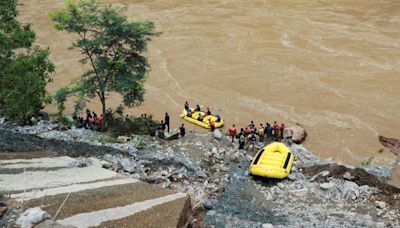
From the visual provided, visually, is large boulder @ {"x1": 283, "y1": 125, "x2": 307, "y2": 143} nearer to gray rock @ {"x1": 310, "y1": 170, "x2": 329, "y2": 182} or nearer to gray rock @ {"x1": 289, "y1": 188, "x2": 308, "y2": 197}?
gray rock @ {"x1": 310, "y1": 170, "x2": 329, "y2": 182}

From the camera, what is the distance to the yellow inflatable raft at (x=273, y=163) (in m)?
16.8

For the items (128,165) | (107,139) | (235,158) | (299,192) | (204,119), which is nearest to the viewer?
(128,165)

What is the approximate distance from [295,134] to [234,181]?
7626 millimetres

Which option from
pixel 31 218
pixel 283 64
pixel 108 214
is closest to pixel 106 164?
pixel 108 214

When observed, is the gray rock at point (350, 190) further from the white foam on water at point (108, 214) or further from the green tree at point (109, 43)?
the green tree at point (109, 43)

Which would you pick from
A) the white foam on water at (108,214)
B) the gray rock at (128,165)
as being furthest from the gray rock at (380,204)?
the white foam on water at (108,214)

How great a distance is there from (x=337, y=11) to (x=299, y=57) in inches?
519

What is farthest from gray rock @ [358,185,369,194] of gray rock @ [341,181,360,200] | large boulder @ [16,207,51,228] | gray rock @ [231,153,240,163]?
large boulder @ [16,207,51,228]

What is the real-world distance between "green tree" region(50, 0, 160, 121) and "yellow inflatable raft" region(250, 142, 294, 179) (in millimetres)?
6130

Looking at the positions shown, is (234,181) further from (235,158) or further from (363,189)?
(363,189)

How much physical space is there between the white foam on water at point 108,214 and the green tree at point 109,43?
1150 cm

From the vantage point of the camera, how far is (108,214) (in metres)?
7.45

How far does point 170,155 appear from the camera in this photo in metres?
17.9

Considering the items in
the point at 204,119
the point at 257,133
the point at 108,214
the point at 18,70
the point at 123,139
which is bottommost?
the point at 204,119
